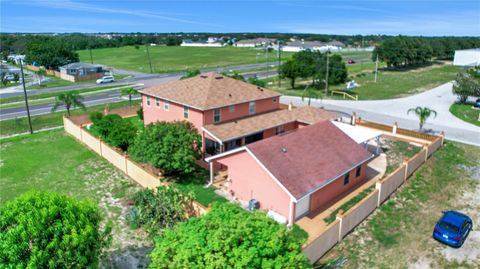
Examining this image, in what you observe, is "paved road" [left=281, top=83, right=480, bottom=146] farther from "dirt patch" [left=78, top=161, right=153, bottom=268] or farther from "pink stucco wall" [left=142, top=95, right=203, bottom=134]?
"dirt patch" [left=78, top=161, right=153, bottom=268]

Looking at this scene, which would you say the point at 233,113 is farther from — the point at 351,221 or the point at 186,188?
the point at 351,221

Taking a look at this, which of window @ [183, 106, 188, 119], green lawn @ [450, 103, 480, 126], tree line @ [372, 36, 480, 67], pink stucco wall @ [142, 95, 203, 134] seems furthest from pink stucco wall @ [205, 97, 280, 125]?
tree line @ [372, 36, 480, 67]

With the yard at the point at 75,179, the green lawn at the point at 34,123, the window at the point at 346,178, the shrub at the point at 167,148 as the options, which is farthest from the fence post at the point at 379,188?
the green lawn at the point at 34,123

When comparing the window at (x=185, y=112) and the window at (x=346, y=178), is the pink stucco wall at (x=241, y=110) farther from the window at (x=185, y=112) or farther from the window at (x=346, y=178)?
the window at (x=346, y=178)

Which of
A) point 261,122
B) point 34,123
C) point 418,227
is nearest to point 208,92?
point 261,122

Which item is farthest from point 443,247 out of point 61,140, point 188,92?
point 61,140

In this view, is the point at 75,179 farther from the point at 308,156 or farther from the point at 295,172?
the point at 308,156
